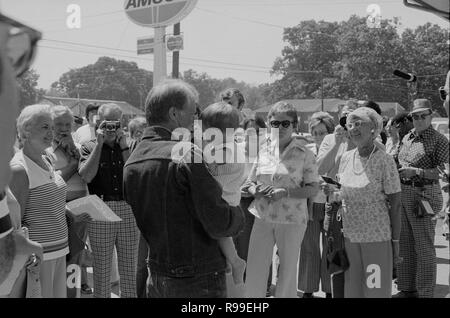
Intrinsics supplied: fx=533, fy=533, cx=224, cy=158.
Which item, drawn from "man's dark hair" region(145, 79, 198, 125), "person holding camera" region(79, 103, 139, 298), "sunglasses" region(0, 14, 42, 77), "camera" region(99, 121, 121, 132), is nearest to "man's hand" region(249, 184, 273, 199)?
"person holding camera" region(79, 103, 139, 298)

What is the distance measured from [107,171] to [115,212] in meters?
0.35

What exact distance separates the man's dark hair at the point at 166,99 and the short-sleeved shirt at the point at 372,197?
186 centimetres

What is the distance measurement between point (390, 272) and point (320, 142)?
2.18 m

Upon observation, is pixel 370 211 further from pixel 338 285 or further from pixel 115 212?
pixel 115 212

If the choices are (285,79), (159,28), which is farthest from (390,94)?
(159,28)

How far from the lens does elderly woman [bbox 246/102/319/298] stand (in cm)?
426

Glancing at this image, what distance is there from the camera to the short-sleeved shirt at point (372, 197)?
12.9ft

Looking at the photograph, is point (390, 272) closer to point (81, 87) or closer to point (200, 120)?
point (200, 120)

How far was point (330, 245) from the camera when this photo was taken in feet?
13.6

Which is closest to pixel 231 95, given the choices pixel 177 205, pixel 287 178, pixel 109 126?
pixel 287 178

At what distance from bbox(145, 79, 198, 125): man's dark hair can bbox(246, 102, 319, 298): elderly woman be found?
71.5 inches

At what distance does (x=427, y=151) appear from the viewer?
491 cm

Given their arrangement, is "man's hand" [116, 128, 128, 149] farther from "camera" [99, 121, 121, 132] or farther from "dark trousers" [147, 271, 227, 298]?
"dark trousers" [147, 271, 227, 298]
